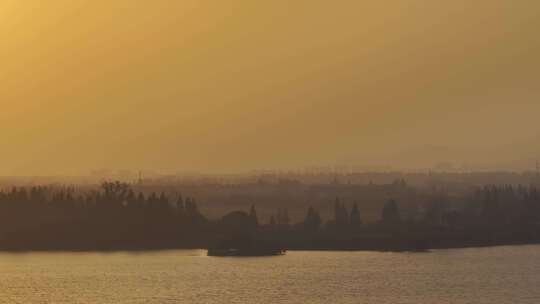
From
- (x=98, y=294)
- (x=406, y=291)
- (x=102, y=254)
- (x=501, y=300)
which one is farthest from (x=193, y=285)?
(x=102, y=254)

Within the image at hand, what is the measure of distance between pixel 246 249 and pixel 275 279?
31.0m

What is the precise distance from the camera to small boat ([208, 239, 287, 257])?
103 metres

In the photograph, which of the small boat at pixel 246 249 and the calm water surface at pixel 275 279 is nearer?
the calm water surface at pixel 275 279

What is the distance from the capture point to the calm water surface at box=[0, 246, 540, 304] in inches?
2491

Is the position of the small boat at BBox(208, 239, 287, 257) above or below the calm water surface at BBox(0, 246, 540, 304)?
above

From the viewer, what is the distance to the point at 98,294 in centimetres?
6519

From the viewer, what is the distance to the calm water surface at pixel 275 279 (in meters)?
63.3

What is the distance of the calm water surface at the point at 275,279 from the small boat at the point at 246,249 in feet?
7.47

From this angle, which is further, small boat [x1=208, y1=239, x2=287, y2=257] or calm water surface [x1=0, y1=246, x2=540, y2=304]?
small boat [x1=208, y1=239, x2=287, y2=257]

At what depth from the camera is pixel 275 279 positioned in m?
73.6

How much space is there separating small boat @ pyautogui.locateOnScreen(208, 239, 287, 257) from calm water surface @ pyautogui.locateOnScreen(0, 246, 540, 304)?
7.47ft

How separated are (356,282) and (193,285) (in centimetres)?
850

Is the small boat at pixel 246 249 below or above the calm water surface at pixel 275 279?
above

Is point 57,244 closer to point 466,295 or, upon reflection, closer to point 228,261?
point 228,261
